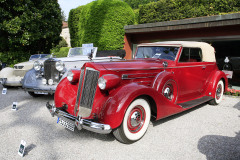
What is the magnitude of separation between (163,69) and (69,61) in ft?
11.4

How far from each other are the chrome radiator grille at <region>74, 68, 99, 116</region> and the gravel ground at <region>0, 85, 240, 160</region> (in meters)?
0.57

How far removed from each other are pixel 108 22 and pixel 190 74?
7140 mm

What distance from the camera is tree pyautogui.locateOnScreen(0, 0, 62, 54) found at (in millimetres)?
10750

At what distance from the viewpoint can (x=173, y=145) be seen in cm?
288

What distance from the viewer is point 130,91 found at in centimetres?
274

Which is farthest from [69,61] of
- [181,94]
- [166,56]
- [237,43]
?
[237,43]

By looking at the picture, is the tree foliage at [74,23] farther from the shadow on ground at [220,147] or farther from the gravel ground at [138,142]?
the shadow on ground at [220,147]

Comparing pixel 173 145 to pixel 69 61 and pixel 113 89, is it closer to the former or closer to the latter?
pixel 113 89

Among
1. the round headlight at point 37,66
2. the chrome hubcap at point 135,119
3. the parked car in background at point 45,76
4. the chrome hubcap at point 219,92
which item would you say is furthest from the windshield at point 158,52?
the round headlight at point 37,66

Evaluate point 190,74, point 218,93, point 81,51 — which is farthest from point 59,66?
point 218,93

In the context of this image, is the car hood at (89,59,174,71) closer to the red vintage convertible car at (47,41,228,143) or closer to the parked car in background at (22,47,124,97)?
the red vintage convertible car at (47,41,228,143)

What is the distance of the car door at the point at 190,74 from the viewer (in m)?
4.11

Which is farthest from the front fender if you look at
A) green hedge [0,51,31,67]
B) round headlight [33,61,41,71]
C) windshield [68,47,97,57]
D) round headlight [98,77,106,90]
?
green hedge [0,51,31,67]

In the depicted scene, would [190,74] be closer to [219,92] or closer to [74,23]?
[219,92]
